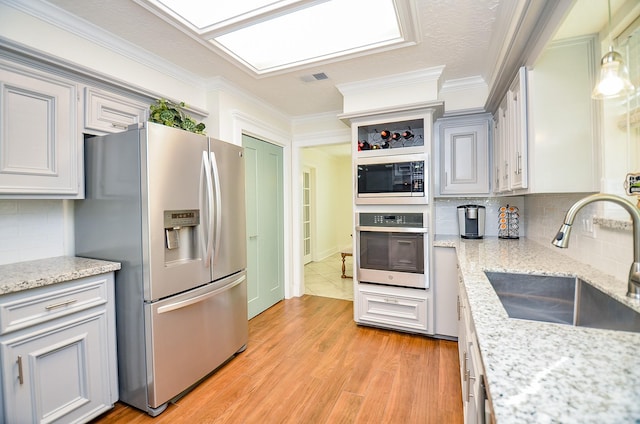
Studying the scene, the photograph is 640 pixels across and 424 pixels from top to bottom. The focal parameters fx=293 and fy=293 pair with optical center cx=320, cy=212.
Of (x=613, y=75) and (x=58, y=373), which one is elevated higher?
(x=613, y=75)

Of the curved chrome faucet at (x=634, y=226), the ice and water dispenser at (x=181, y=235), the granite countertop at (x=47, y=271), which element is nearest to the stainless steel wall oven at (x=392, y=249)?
the ice and water dispenser at (x=181, y=235)

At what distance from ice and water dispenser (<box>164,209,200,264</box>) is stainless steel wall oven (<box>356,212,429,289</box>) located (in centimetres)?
159

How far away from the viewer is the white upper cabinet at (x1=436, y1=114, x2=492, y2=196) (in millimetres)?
2912

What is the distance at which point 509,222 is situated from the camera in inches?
114

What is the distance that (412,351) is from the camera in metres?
2.54

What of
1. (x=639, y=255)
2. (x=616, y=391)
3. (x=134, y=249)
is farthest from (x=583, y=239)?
(x=134, y=249)

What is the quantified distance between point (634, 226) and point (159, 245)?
2.18 m

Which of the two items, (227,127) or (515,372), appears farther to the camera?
(227,127)

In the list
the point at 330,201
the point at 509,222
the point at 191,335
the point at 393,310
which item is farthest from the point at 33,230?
the point at 330,201

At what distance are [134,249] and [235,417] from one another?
1.19 meters

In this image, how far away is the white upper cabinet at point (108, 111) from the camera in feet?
6.29

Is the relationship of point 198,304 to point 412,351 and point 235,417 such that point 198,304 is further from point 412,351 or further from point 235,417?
point 412,351

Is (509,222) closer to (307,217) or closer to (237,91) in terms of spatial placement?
(237,91)

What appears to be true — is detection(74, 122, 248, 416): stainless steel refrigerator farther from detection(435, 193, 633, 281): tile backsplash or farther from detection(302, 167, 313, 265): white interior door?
detection(302, 167, 313, 265): white interior door
